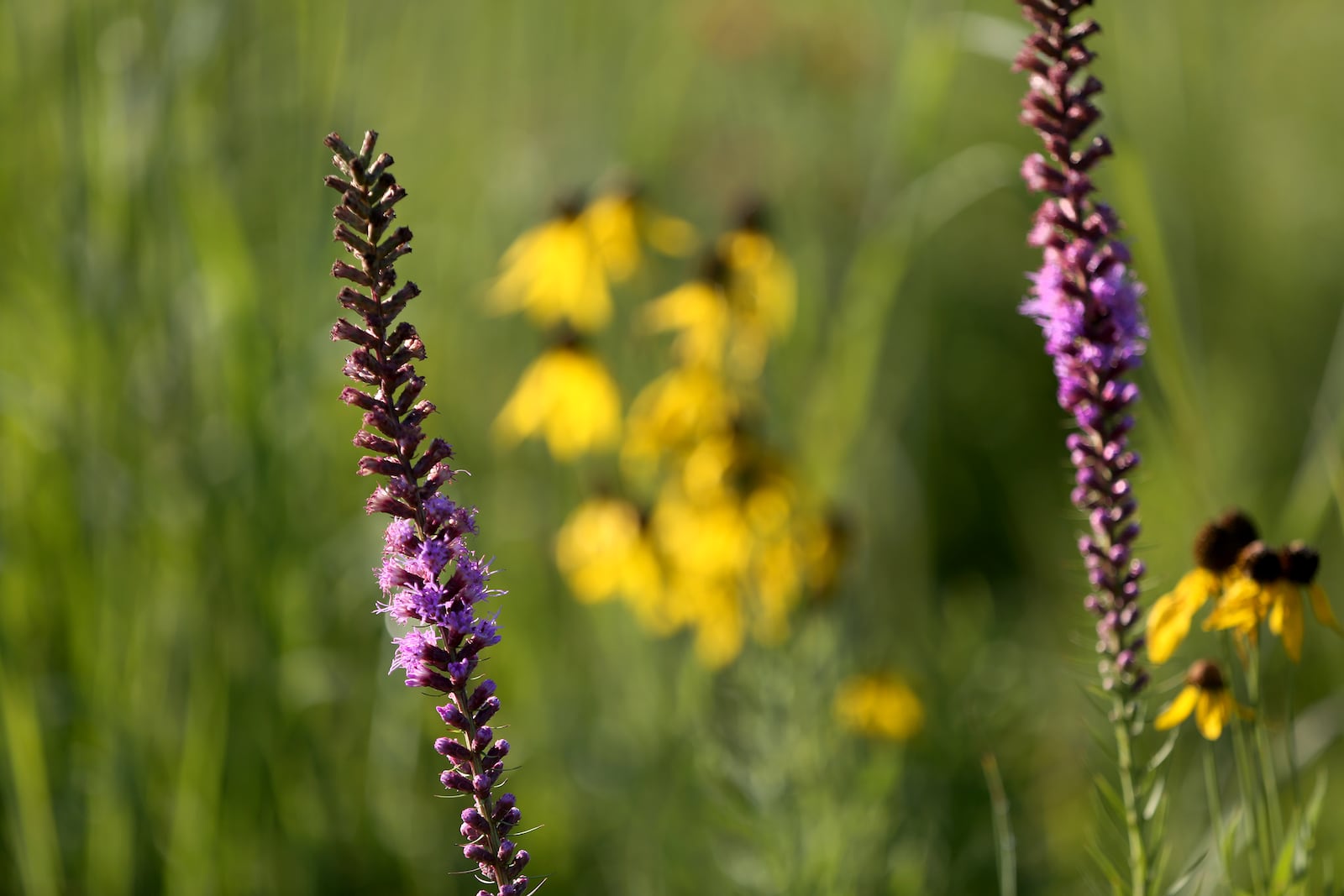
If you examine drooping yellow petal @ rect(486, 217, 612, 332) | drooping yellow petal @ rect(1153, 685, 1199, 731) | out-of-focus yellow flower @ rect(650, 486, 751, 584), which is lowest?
drooping yellow petal @ rect(1153, 685, 1199, 731)

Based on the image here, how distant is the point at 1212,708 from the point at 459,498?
3228mm

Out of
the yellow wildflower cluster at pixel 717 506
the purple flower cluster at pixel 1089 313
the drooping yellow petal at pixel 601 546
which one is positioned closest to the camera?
the purple flower cluster at pixel 1089 313

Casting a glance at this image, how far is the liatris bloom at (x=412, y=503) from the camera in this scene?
1317 millimetres

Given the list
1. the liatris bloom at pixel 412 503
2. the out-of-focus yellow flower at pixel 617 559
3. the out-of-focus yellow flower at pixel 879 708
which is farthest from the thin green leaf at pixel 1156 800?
the out-of-focus yellow flower at pixel 617 559

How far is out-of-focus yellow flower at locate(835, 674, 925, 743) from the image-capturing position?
11.6 ft

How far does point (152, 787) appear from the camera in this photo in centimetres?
351

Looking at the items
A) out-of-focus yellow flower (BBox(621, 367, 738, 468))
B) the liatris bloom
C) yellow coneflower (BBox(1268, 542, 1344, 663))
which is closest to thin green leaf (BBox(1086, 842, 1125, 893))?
yellow coneflower (BBox(1268, 542, 1344, 663))

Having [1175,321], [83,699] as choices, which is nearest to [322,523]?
[83,699]

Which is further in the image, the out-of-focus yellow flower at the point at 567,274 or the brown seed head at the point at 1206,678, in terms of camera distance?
the out-of-focus yellow flower at the point at 567,274

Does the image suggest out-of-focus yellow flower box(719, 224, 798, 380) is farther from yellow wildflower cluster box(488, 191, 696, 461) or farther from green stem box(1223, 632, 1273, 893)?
green stem box(1223, 632, 1273, 893)

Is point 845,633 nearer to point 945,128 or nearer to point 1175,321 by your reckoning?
point 1175,321

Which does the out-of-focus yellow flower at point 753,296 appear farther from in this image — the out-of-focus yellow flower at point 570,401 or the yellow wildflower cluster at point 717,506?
the out-of-focus yellow flower at point 570,401

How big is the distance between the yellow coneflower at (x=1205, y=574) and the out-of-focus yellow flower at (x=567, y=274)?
7.81ft

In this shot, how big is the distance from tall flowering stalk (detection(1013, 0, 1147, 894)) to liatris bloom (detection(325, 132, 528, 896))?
87 centimetres
